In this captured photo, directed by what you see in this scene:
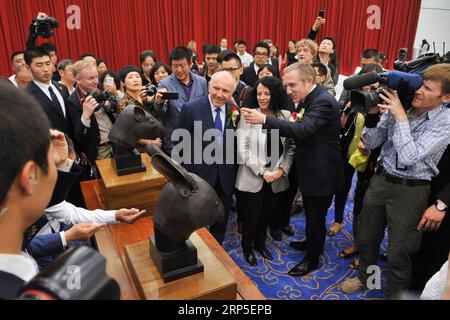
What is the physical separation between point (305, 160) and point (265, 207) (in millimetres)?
522

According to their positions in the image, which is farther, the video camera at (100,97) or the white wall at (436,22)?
the white wall at (436,22)

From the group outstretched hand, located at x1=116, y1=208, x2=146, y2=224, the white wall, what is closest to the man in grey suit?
outstretched hand, located at x1=116, y1=208, x2=146, y2=224

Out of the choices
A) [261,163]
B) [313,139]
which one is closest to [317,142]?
[313,139]

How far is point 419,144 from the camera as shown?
1.75m

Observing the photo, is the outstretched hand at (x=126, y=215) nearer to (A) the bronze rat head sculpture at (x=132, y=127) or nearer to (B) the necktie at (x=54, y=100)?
(A) the bronze rat head sculpture at (x=132, y=127)

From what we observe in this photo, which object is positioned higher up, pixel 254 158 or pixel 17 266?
pixel 17 266

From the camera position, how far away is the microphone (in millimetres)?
1762

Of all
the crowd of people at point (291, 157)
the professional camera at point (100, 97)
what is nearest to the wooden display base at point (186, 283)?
the crowd of people at point (291, 157)

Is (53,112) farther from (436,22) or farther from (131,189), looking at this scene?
(436,22)

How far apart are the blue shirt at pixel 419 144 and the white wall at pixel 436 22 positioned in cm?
851

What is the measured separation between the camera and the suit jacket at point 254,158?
7.73 feet

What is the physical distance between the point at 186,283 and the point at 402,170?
4.40 ft

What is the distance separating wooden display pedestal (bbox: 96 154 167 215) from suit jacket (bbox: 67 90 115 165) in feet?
1.48

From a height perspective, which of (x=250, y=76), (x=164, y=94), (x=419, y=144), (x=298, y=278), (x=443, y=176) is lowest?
(x=298, y=278)
